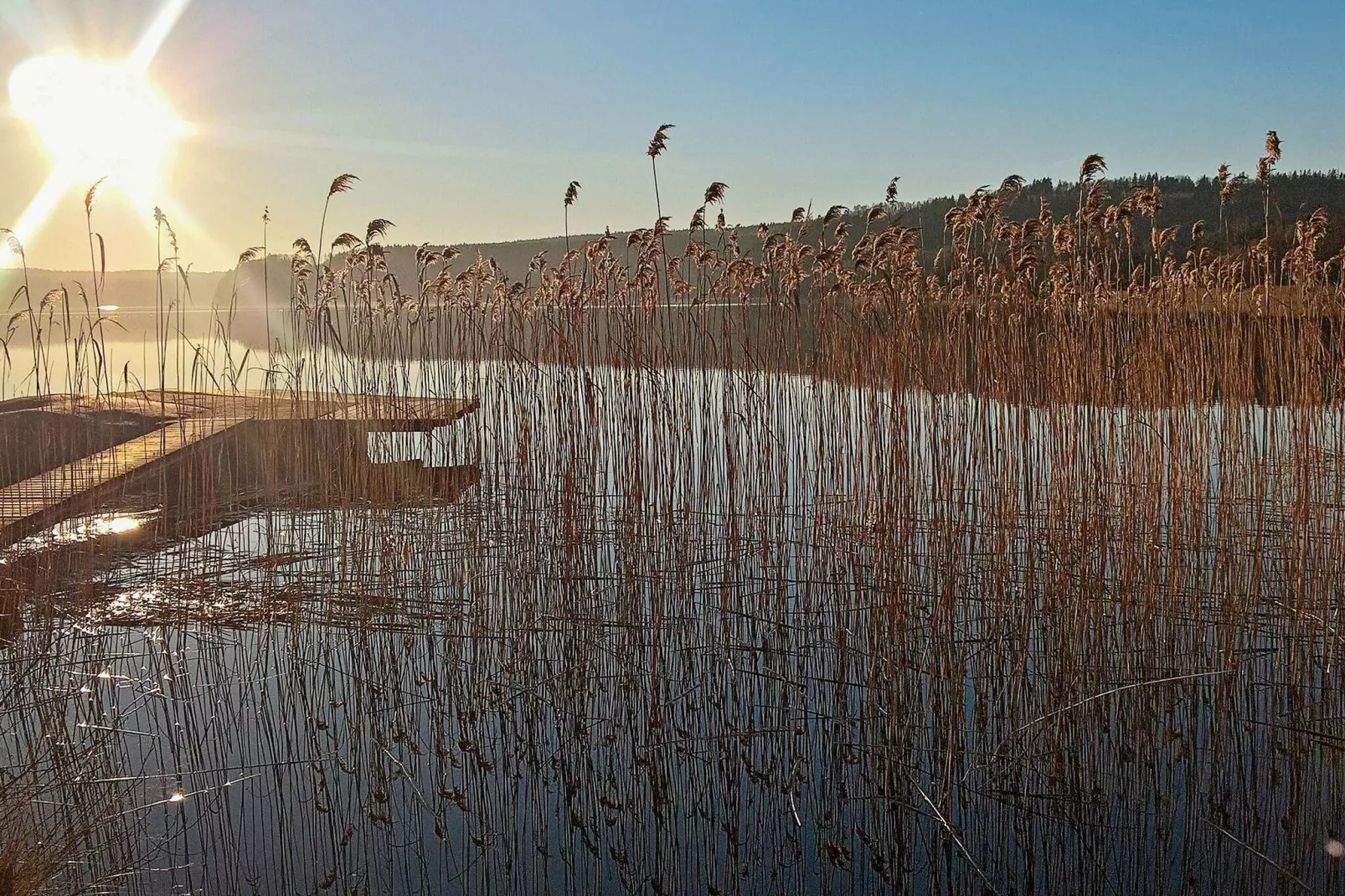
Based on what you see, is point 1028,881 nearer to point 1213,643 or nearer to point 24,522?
point 1213,643

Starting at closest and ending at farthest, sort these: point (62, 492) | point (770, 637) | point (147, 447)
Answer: point (770, 637) < point (62, 492) < point (147, 447)

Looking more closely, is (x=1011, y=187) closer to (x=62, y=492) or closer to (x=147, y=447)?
(x=62, y=492)

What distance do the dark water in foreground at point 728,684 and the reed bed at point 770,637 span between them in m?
0.01

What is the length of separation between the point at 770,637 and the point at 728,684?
34cm

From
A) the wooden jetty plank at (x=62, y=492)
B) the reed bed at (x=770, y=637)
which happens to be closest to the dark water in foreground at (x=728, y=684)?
the reed bed at (x=770, y=637)

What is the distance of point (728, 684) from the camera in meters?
3.01

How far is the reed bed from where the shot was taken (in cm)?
226

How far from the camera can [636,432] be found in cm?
387

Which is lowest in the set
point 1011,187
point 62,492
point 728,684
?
point 728,684

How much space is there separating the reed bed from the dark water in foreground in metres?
0.01

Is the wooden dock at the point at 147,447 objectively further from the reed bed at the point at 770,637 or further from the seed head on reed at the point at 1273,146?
the seed head on reed at the point at 1273,146

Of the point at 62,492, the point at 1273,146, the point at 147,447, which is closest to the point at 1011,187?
the point at 1273,146

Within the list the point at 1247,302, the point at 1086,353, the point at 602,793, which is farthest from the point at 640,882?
the point at 1247,302

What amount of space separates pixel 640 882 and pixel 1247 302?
366 centimetres
